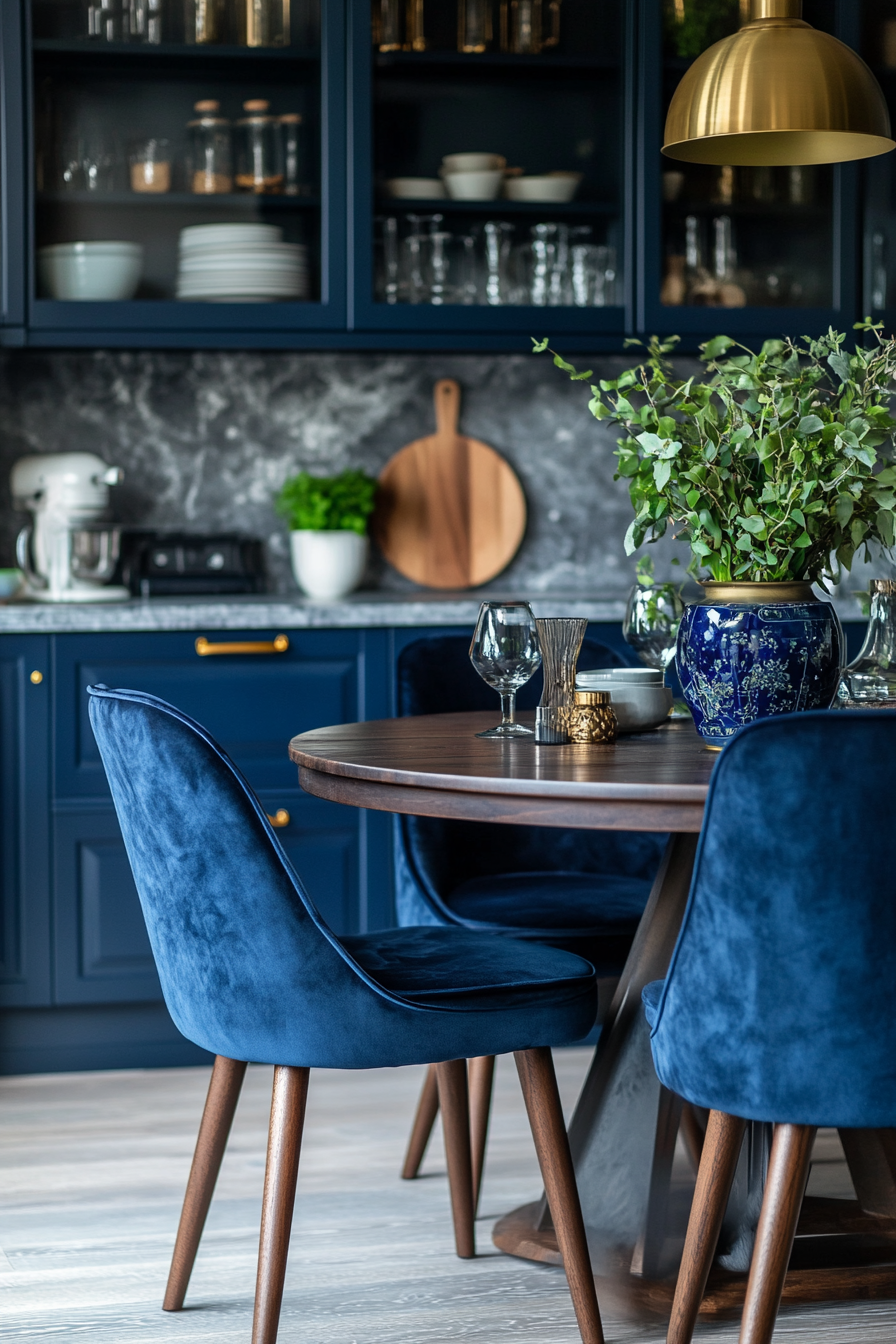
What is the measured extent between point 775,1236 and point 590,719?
647mm

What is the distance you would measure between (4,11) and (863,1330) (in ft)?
9.34

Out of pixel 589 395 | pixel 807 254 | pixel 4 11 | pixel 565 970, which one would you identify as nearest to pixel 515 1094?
pixel 565 970

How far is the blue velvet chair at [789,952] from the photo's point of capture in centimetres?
131

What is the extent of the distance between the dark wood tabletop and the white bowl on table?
0.02m

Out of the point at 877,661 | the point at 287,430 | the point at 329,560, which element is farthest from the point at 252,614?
the point at 877,661

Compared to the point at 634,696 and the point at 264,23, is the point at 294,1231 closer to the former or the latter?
the point at 634,696

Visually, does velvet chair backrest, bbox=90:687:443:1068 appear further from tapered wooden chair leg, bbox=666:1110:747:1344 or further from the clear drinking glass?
the clear drinking glass

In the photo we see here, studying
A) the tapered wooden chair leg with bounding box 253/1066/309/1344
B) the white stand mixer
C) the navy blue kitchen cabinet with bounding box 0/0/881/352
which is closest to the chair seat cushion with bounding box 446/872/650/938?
the tapered wooden chair leg with bounding box 253/1066/309/1344

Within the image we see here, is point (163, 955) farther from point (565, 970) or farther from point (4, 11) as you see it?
point (4, 11)

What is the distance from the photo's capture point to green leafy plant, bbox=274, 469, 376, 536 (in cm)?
340

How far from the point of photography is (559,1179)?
1712mm

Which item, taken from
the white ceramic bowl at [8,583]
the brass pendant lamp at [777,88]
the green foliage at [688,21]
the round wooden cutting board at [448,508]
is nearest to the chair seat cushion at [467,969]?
the brass pendant lamp at [777,88]

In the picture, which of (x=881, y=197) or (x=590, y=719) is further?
(x=881, y=197)

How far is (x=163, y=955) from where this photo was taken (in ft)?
5.66
